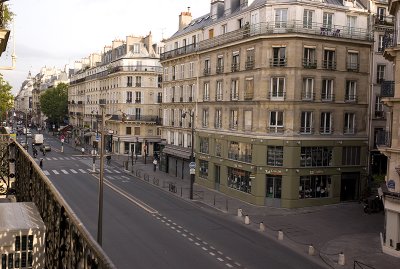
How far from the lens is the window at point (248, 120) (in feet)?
126

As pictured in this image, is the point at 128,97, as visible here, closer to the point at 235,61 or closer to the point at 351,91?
the point at 235,61

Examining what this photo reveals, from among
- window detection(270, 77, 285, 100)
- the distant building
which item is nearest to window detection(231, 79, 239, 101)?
window detection(270, 77, 285, 100)

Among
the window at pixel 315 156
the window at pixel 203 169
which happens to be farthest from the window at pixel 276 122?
the window at pixel 203 169

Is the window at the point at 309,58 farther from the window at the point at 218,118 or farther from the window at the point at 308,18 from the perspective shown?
the window at the point at 218,118

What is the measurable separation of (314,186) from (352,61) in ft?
36.7

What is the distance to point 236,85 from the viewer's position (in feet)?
134

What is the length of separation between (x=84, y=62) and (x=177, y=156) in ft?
237

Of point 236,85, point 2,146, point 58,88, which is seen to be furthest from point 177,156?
point 58,88

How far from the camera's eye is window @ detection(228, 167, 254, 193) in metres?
38.6

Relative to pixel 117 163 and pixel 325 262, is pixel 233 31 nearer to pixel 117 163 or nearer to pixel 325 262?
pixel 325 262

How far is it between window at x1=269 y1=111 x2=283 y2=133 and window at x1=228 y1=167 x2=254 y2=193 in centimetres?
420

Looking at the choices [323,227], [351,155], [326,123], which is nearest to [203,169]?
[326,123]

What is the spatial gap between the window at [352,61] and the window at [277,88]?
678 centimetres

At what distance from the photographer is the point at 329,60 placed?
38.3 meters
